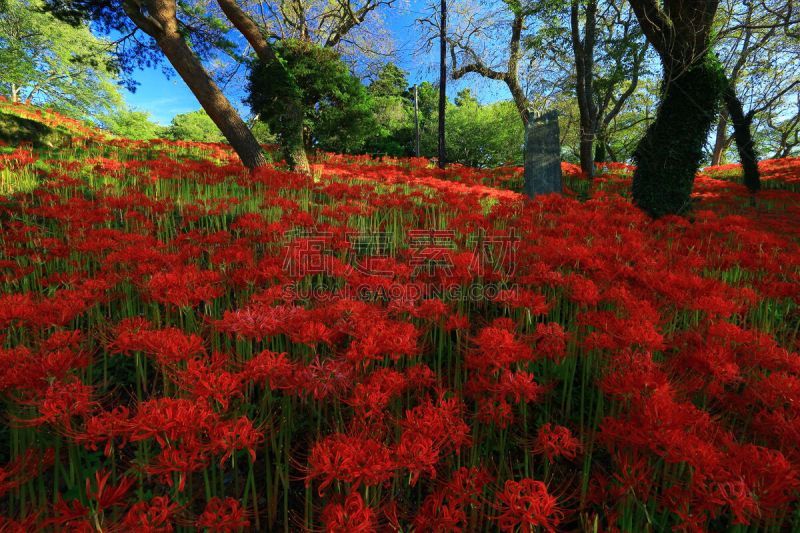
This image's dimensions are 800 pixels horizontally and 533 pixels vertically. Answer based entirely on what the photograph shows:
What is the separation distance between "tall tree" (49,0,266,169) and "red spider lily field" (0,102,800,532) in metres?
4.30

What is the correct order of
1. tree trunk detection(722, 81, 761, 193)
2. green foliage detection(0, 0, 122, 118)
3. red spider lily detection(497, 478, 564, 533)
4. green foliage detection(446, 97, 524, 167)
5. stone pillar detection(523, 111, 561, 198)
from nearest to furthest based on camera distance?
red spider lily detection(497, 478, 564, 533) → stone pillar detection(523, 111, 561, 198) → tree trunk detection(722, 81, 761, 193) → green foliage detection(0, 0, 122, 118) → green foliage detection(446, 97, 524, 167)

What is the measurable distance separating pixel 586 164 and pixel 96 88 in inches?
1376

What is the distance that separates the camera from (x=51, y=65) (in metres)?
25.3

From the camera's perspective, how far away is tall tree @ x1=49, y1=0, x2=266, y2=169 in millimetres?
6562

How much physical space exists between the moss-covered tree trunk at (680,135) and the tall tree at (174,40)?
702 cm

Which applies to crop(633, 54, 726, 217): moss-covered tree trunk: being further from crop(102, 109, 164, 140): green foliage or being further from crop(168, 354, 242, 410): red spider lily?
crop(102, 109, 164, 140): green foliage

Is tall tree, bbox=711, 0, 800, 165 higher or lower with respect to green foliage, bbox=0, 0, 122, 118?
lower

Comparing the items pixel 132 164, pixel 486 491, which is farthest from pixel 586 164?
pixel 486 491

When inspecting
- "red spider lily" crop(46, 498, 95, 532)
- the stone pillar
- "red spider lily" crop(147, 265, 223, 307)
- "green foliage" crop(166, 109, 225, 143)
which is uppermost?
"green foliage" crop(166, 109, 225, 143)

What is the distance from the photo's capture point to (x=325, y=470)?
3.04 feet

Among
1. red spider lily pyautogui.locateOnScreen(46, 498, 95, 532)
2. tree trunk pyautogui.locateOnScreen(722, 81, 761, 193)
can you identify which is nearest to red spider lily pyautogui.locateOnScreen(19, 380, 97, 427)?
red spider lily pyautogui.locateOnScreen(46, 498, 95, 532)

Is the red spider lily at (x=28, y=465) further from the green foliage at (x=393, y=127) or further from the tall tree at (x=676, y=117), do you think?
the green foliage at (x=393, y=127)

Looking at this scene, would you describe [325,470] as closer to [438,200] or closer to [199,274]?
[199,274]

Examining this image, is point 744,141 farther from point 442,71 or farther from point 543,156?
point 442,71
